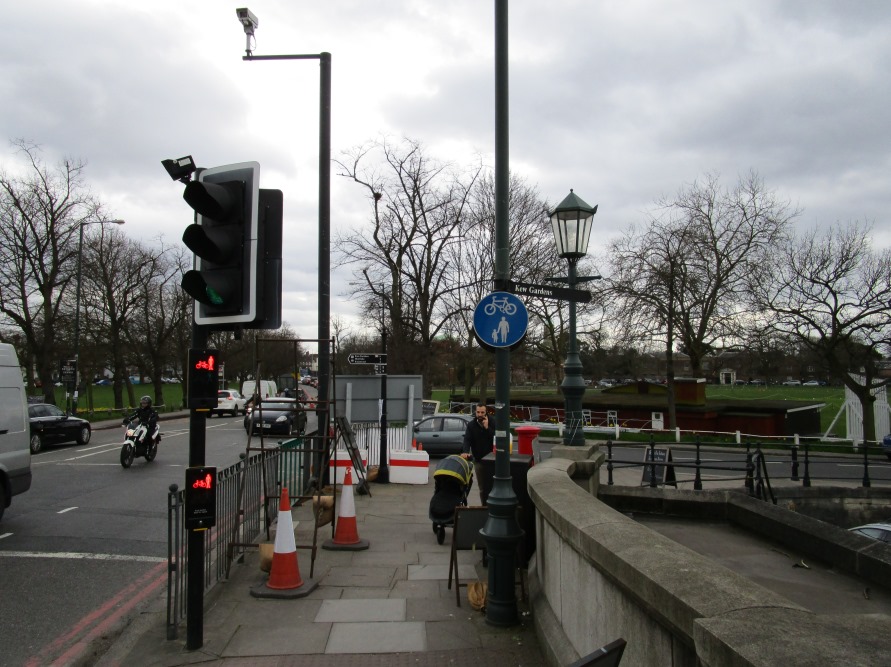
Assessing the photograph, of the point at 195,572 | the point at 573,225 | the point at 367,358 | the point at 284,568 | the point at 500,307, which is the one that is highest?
the point at 573,225

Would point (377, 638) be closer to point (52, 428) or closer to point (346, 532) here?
point (346, 532)

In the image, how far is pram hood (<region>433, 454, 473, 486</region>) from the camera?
27.5 ft

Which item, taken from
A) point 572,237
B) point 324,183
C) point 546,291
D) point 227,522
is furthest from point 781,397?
point 227,522

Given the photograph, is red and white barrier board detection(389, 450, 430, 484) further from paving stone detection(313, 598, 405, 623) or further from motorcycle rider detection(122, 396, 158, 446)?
paving stone detection(313, 598, 405, 623)

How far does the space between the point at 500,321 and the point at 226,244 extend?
7.49 ft

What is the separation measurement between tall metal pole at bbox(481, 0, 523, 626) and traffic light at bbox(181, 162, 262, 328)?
206cm

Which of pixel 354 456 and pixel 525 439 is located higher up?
pixel 525 439

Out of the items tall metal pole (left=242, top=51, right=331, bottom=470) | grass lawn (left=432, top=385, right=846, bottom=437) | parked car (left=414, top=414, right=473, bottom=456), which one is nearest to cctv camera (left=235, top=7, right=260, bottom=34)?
tall metal pole (left=242, top=51, right=331, bottom=470)

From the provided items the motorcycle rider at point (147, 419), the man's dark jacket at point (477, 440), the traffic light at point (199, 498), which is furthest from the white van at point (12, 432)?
the motorcycle rider at point (147, 419)

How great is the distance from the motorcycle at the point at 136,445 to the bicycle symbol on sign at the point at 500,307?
42.8ft

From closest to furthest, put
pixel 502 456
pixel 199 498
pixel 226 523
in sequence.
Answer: pixel 199 498 < pixel 502 456 < pixel 226 523

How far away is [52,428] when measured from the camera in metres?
21.0

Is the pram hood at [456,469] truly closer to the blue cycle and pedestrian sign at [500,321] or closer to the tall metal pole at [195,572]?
the blue cycle and pedestrian sign at [500,321]

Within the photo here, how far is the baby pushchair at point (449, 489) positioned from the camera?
27.6ft
